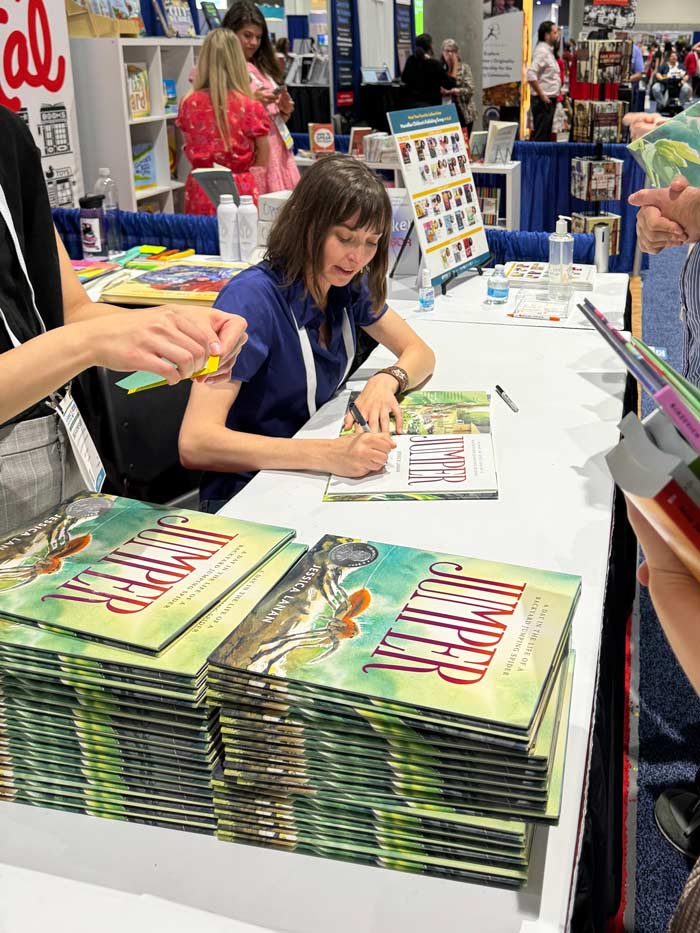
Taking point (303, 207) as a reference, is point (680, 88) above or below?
above

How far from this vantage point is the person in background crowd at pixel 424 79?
8008mm

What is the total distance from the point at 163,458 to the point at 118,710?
1.37m

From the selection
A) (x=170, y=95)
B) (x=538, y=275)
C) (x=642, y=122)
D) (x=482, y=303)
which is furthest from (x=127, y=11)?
(x=642, y=122)

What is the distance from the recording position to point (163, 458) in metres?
2.25

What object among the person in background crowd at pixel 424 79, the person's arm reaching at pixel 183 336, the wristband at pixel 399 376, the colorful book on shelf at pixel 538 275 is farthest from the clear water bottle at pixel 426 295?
the person in background crowd at pixel 424 79

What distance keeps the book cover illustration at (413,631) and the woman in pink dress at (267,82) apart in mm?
4187

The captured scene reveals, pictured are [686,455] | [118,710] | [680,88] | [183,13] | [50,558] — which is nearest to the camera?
[686,455]

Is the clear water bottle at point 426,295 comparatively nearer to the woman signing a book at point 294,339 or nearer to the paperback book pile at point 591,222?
the woman signing a book at point 294,339

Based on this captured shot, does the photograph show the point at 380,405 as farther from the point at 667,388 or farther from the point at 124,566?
the point at 667,388

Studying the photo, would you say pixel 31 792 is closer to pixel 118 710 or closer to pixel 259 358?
pixel 118 710

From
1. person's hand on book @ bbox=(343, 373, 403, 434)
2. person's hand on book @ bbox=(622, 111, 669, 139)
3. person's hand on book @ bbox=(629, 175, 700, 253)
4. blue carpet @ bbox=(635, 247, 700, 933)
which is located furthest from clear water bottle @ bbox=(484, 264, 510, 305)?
person's hand on book @ bbox=(343, 373, 403, 434)

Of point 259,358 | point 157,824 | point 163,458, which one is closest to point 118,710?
point 157,824

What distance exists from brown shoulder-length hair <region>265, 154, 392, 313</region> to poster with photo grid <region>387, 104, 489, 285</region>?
37.9 inches

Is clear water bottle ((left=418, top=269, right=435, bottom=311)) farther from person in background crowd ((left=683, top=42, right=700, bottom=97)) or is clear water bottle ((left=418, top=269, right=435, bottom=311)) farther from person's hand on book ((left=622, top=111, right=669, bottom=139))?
person in background crowd ((left=683, top=42, right=700, bottom=97))
